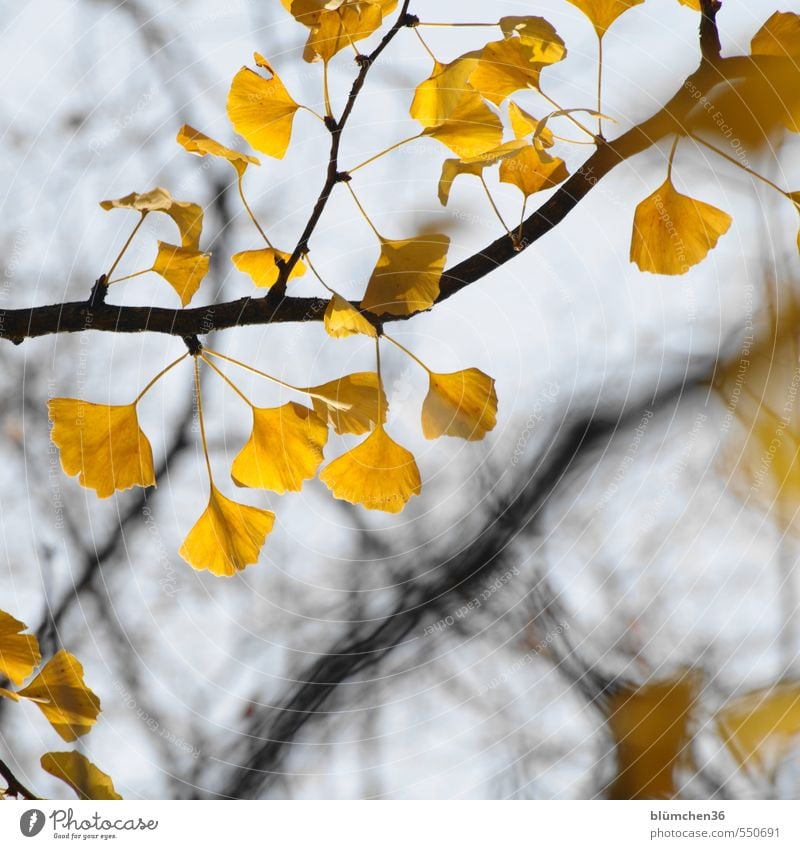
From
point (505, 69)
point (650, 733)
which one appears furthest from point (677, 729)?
point (505, 69)

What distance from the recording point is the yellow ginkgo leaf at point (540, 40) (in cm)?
26

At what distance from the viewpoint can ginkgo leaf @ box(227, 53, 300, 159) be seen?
263 millimetres

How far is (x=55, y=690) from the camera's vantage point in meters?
0.29

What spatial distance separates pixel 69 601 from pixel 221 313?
372mm

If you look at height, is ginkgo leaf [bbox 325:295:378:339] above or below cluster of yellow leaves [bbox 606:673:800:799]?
above

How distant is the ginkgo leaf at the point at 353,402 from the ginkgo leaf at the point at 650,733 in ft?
0.91

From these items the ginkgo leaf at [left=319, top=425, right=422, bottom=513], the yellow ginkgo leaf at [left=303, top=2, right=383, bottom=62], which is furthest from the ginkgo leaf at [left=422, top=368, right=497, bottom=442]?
the yellow ginkgo leaf at [left=303, top=2, right=383, bottom=62]

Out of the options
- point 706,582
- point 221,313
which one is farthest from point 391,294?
point 706,582

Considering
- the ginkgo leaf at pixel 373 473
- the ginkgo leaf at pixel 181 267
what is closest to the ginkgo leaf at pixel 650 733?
the ginkgo leaf at pixel 373 473

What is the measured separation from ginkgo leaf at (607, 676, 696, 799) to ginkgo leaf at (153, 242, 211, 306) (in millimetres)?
352

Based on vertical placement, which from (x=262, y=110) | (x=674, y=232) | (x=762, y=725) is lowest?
(x=762, y=725)

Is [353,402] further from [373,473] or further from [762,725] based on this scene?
[762,725]

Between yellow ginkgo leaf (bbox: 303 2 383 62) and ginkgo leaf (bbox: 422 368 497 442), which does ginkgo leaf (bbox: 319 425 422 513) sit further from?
yellow ginkgo leaf (bbox: 303 2 383 62)

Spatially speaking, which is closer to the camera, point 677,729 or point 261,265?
point 261,265
